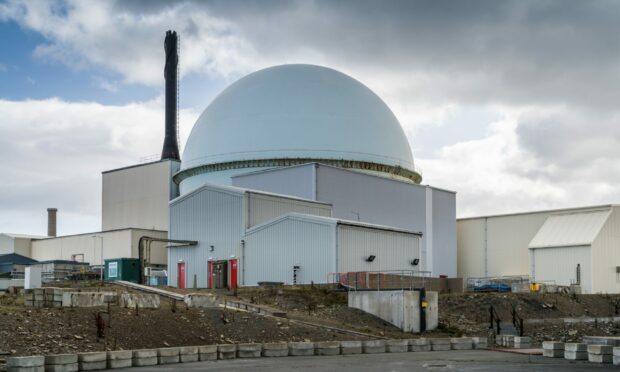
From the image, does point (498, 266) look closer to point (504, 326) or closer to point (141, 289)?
point (504, 326)

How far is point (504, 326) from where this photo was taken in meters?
34.5

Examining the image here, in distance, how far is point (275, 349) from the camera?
23750 mm

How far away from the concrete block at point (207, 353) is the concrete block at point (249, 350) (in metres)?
0.84

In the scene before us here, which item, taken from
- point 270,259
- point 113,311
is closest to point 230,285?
point 270,259

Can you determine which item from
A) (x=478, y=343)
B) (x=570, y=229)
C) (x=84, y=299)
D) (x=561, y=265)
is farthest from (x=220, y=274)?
(x=570, y=229)

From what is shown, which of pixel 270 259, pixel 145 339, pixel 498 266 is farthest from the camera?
pixel 498 266

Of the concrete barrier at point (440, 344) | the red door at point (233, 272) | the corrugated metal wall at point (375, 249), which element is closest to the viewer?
the concrete barrier at point (440, 344)

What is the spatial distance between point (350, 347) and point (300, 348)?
1789 mm

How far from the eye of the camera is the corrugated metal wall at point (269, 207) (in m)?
44.2

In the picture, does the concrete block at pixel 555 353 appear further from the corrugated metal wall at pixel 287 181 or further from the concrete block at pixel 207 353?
the corrugated metal wall at pixel 287 181

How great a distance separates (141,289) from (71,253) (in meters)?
30.0

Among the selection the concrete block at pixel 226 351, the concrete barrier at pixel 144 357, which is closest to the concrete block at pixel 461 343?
the concrete block at pixel 226 351

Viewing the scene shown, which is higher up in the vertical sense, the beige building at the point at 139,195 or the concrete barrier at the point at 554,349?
the beige building at the point at 139,195

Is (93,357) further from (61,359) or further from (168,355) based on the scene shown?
(168,355)
